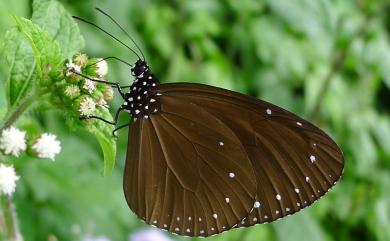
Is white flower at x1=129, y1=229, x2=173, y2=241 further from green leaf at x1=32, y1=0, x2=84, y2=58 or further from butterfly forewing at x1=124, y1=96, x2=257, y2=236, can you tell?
green leaf at x1=32, y1=0, x2=84, y2=58

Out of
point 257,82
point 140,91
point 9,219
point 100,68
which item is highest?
point 257,82

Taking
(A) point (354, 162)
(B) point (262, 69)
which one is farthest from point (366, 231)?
(B) point (262, 69)

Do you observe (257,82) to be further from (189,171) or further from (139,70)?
(139,70)

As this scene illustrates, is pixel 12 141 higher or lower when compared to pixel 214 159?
lower

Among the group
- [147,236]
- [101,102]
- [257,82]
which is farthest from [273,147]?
[257,82]

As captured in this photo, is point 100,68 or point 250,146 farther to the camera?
point 250,146

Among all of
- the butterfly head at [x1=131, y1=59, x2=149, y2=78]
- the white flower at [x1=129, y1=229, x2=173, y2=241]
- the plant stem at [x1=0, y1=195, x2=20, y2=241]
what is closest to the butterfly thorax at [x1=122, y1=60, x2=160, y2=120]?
the butterfly head at [x1=131, y1=59, x2=149, y2=78]

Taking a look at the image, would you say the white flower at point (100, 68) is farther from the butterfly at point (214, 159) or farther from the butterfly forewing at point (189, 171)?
the butterfly forewing at point (189, 171)

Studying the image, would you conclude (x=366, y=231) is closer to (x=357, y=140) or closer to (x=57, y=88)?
(x=357, y=140)
